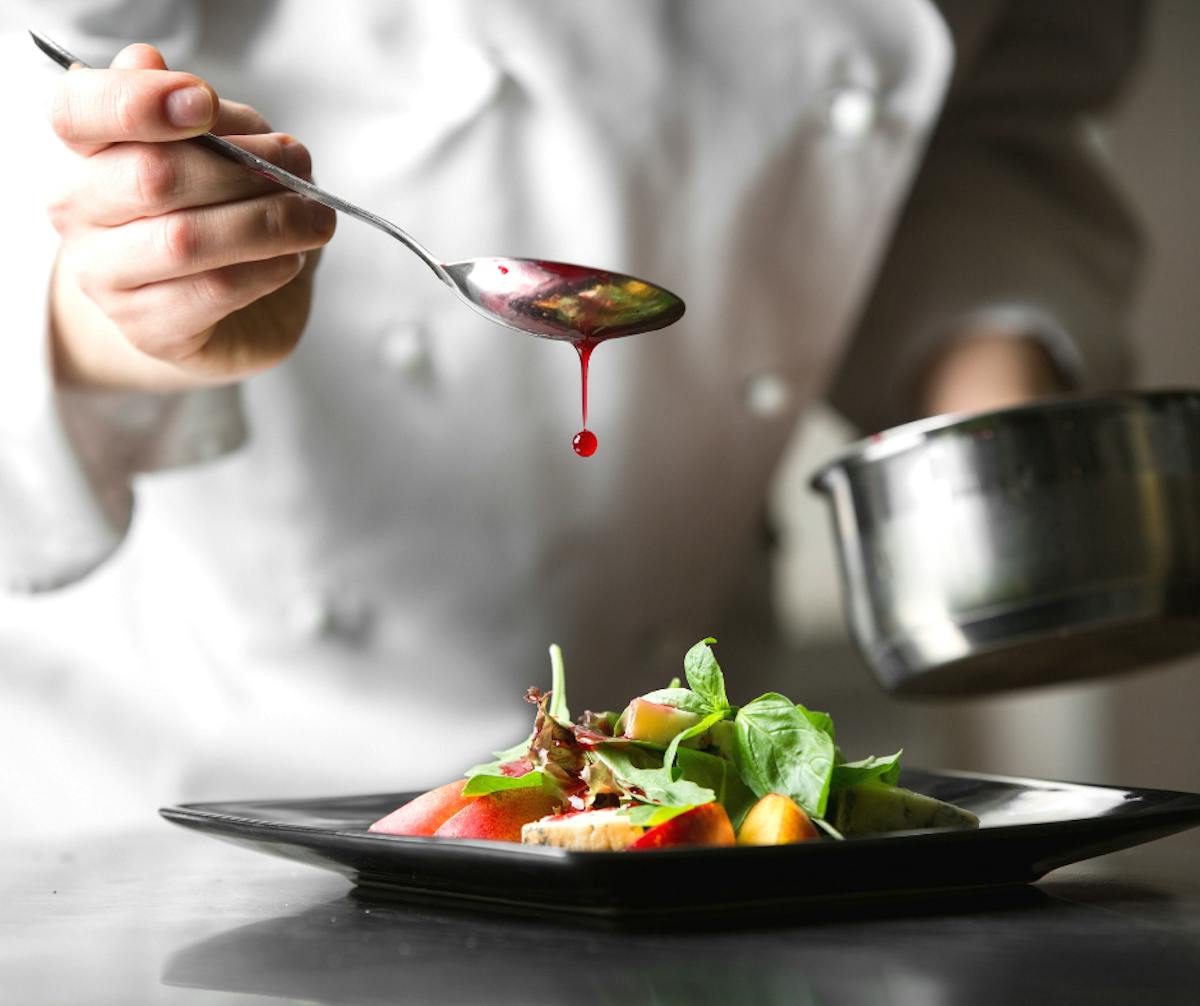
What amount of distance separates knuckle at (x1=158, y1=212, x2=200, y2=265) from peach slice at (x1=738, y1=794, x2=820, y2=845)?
1.21 feet

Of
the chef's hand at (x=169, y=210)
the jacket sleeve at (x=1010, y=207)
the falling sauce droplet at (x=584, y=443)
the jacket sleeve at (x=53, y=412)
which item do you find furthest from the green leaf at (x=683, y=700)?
the jacket sleeve at (x=1010, y=207)

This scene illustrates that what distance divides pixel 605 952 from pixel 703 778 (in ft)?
0.35

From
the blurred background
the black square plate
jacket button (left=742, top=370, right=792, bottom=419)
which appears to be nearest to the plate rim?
the black square plate

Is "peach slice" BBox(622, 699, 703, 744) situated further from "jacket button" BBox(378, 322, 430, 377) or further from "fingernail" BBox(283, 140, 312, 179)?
"jacket button" BBox(378, 322, 430, 377)

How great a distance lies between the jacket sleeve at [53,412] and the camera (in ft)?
2.88

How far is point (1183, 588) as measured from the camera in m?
0.79

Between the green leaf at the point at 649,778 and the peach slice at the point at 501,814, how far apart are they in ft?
0.11

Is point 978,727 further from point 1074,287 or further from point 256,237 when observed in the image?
point 256,237

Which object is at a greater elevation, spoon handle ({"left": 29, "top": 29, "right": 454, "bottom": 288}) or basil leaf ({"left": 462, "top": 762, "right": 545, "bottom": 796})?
spoon handle ({"left": 29, "top": 29, "right": 454, "bottom": 288})

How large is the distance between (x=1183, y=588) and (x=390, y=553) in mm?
604

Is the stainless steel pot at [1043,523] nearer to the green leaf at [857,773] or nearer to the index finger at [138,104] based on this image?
the green leaf at [857,773]

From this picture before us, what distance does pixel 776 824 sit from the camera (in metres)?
0.45

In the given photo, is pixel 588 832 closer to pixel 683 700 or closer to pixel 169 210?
pixel 683 700

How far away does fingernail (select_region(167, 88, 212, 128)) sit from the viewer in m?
0.56
